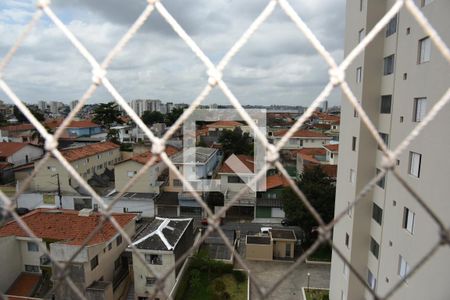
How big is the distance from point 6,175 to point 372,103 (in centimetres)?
1876

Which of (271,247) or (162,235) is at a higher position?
(162,235)

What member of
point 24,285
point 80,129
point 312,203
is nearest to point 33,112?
point 80,129

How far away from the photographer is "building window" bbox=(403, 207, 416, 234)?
3.85 meters

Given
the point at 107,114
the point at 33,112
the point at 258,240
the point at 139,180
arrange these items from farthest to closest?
the point at 107,114
the point at 33,112
the point at 139,180
the point at 258,240

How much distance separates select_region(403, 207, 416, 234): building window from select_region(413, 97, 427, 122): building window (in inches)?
50.4

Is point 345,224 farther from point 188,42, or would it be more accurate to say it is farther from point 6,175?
point 6,175

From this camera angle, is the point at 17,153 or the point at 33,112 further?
the point at 33,112

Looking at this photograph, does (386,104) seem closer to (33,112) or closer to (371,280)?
(371,280)

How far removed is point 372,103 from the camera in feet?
16.8

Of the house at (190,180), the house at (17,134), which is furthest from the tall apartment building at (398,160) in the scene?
the house at (17,134)

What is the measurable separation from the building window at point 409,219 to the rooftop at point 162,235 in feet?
18.2

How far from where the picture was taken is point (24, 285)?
7.74 m

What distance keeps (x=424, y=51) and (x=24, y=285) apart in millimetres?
10255

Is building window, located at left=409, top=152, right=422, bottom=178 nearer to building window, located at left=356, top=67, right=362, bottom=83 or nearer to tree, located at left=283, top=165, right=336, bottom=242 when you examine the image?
building window, located at left=356, top=67, right=362, bottom=83
